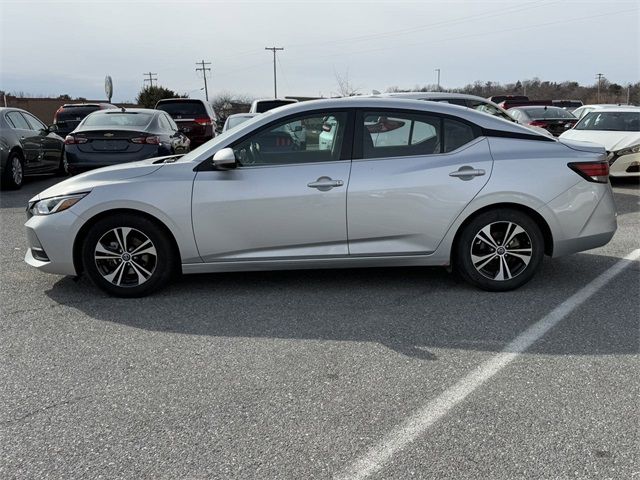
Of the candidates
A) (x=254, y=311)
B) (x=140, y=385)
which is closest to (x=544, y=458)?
(x=140, y=385)

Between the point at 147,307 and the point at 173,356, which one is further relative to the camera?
the point at 147,307

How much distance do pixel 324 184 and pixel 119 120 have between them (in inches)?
277

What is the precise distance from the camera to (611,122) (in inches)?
483

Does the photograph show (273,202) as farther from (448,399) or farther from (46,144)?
(46,144)

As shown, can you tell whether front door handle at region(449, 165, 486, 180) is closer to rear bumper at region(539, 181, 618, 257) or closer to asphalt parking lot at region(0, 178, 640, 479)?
rear bumper at region(539, 181, 618, 257)

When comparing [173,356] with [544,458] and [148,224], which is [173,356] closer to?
[148,224]

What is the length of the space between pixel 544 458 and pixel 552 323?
5.97ft

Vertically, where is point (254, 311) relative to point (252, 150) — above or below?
below

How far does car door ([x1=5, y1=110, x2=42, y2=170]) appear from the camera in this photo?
11.5 metres

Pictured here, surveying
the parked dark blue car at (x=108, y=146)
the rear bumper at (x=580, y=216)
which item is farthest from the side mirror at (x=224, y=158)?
the parked dark blue car at (x=108, y=146)

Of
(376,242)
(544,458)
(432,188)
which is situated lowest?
(544,458)

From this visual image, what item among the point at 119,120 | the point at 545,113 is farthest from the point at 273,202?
the point at 545,113

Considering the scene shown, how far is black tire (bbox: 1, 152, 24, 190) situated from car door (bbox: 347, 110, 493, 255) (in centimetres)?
851

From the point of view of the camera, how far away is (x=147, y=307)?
15.6ft
